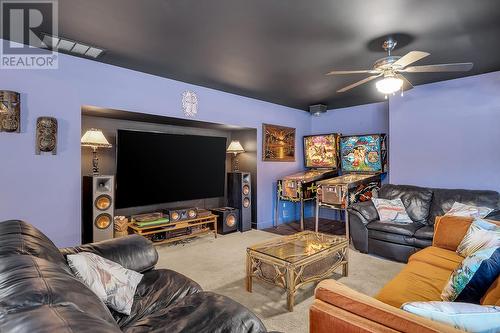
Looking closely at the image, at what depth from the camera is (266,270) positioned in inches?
114

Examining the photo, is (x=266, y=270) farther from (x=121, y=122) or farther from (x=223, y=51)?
(x=121, y=122)

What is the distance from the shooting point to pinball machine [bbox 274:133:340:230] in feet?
17.1

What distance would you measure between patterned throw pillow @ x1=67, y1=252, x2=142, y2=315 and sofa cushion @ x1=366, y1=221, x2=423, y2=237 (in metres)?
3.18

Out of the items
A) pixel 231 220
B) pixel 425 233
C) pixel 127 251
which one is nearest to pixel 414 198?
pixel 425 233

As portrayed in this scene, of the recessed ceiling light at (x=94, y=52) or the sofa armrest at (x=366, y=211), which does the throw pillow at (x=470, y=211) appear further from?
the recessed ceiling light at (x=94, y=52)

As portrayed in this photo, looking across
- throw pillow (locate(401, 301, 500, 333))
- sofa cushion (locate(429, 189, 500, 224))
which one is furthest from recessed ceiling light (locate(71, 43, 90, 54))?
sofa cushion (locate(429, 189, 500, 224))

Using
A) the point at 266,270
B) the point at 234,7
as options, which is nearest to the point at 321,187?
the point at 266,270

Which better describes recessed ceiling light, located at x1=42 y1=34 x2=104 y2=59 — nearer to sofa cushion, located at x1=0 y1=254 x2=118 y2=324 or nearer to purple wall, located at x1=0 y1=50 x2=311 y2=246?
purple wall, located at x1=0 y1=50 x2=311 y2=246

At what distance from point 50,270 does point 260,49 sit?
267 centimetres

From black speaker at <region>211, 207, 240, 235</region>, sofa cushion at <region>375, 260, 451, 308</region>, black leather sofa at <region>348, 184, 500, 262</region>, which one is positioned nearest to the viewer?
sofa cushion at <region>375, 260, 451, 308</region>

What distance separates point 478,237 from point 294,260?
1649 millimetres

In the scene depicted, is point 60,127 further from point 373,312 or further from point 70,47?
point 373,312

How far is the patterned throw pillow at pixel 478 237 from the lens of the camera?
226 cm

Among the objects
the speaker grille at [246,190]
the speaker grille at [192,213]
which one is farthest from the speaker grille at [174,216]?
the speaker grille at [246,190]
